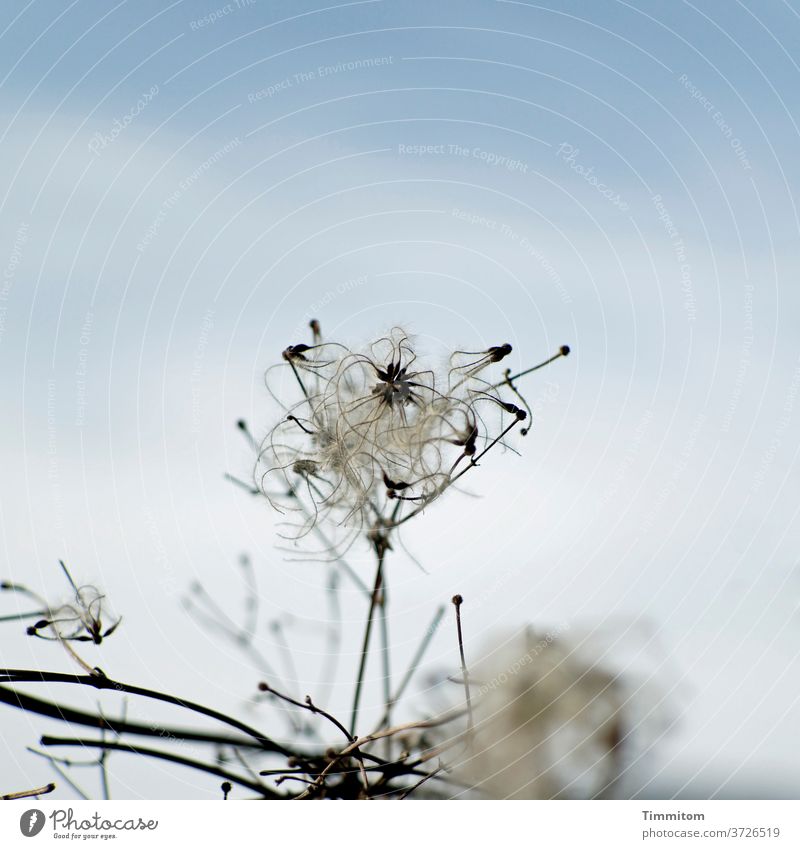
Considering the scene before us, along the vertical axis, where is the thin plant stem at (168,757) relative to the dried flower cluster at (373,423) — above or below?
below

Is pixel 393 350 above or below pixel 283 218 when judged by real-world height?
below

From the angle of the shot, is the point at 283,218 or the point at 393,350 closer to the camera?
the point at 393,350

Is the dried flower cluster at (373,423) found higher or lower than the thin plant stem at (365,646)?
higher

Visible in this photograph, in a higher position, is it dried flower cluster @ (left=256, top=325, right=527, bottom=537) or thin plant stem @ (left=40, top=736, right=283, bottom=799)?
dried flower cluster @ (left=256, top=325, right=527, bottom=537)

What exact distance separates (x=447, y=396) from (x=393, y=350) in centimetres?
8

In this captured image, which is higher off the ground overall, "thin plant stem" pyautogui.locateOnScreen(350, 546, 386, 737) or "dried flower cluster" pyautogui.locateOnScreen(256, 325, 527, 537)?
"dried flower cluster" pyautogui.locateOnScreen(256, 325, 527, 537)

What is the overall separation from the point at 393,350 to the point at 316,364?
3.2 inches
